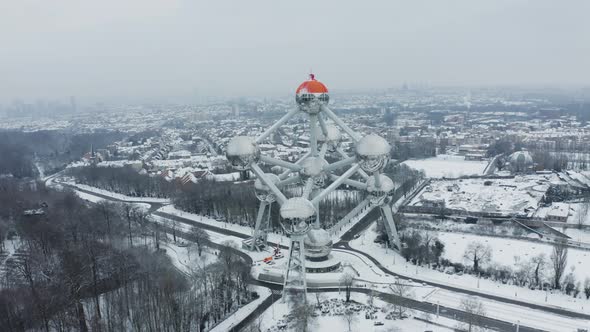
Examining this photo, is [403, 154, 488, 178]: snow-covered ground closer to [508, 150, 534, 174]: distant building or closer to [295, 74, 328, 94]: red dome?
[508, 150, 534, 174]: distant building

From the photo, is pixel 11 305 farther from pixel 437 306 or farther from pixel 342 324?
pixel 437 306

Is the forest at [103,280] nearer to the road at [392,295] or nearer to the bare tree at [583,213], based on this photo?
the road at [392,295]

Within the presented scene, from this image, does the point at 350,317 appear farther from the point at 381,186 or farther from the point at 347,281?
the point at 381,186

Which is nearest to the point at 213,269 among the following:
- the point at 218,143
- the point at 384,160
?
the point at 384,160

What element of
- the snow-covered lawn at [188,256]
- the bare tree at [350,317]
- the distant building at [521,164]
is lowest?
the snow-covered lawn at [188,256]

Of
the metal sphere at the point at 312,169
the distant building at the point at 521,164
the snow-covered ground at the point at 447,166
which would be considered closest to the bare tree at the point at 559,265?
the metal sphere at the point at 312,169

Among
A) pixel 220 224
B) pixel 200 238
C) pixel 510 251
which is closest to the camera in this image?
pixel 510 251

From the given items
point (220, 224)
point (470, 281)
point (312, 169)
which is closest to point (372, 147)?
point (312, 169)
